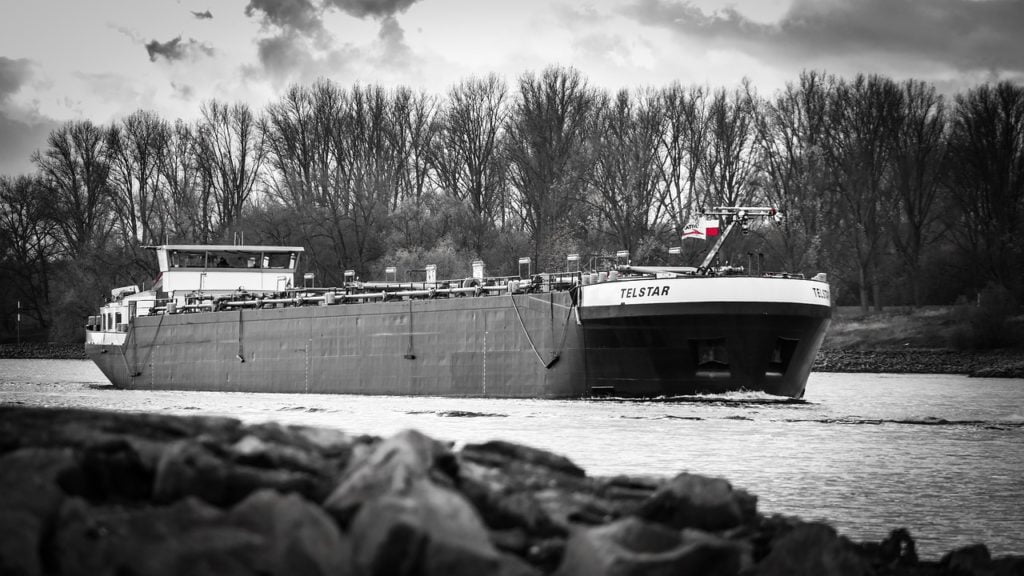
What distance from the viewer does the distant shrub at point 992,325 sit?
51.8 m

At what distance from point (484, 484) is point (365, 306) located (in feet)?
94.6

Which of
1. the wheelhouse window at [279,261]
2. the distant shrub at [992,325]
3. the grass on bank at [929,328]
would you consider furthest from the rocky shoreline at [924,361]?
the wheelhouse window at [279,261]

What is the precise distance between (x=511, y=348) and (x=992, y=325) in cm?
3055

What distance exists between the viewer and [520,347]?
30969mm

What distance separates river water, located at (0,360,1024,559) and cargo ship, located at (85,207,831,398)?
104 centimetres

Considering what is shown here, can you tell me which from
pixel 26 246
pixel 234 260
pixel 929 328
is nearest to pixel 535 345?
pixel 234 260

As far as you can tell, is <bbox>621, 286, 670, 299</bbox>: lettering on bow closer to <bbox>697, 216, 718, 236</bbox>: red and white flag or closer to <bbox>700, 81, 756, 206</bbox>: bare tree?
<bbox>697, 216, 718, 236</bbox>: red and white flag

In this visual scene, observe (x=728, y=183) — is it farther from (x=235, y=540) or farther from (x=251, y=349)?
(x=235, y=540)

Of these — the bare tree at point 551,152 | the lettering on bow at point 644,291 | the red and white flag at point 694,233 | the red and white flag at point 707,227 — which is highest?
the bare tree at point 551,152

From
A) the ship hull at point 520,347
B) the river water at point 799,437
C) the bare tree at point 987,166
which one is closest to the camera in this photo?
the river water at point 799,437

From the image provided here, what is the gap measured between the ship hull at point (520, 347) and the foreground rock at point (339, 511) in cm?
1929

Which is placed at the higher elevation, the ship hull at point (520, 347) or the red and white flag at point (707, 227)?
the red and white flag at point (707, 227)

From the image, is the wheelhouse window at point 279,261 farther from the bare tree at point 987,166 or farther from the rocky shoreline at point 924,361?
the bare tree at point 987,166

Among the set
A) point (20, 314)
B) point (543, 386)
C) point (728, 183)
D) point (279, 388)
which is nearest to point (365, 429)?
point (543, 386)
